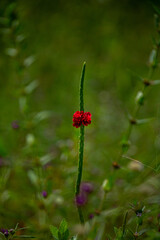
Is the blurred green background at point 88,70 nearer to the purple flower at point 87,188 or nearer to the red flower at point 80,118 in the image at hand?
the purple flower at point 87,188

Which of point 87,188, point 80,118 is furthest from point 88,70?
point 80,118

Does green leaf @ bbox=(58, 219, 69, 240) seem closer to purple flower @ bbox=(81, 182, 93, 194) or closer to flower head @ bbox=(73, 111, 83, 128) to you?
flower head @ bbox=(73, 111, 83, 128)

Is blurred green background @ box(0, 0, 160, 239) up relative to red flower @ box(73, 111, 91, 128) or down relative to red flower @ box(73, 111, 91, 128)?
down

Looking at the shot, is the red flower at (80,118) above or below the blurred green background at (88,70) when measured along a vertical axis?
above

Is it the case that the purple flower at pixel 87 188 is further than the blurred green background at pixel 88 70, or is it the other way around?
the blurred green background at pixel 88 70

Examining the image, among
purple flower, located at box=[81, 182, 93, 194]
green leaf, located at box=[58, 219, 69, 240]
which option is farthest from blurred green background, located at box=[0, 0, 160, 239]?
green leaf, located at box=[58, 219, 69, 240]

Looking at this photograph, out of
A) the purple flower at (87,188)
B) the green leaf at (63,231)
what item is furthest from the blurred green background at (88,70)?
the green leaf at (63,231)

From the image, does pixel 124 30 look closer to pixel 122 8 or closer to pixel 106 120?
pixel 122 8

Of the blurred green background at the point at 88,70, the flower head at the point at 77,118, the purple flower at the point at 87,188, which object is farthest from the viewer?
the blurred green background at the point at 88,70

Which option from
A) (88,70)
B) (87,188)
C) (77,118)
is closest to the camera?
(77,118)

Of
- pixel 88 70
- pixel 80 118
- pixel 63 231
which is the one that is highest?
pixel 80 118

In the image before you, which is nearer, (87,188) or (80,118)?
(80,118)

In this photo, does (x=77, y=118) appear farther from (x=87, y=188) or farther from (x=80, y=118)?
(x=87, y=188)
